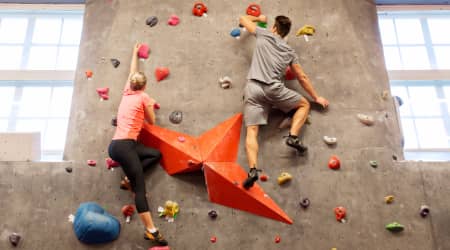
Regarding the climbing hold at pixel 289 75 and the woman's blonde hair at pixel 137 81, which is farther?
the climbing hold at pixel 289 75

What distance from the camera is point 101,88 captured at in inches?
141

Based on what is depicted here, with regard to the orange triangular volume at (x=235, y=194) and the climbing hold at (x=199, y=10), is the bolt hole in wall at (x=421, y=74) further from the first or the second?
the climbing hold at (x=199, y=10)

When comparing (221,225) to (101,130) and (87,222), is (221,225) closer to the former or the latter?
(87,222)

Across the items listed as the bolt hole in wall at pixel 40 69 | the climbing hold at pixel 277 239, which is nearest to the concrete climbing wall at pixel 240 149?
the climbing hold at pixel 277 239

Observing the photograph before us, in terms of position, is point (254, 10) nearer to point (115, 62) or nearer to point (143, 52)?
point (143, 52)

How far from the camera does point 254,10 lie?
12.6 feet

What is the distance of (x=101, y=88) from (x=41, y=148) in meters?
0.70

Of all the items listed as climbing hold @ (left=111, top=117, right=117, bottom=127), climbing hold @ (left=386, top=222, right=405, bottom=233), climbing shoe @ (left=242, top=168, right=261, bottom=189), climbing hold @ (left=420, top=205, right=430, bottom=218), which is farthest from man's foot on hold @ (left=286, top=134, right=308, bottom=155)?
climbing hold @ (left=111, top=117, right=117, bottom=127)

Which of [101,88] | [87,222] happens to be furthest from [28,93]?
[87,222]

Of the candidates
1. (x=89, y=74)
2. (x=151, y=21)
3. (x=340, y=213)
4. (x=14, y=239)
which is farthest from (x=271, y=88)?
(x=14, y=239)

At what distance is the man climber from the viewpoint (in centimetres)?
331

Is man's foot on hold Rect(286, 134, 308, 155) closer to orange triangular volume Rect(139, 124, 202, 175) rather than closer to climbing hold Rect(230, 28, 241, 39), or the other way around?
orange triangular volume Rect(139, 124, 202, 175)

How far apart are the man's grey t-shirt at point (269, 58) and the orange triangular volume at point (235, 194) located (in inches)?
27.2

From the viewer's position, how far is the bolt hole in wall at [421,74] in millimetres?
4004
